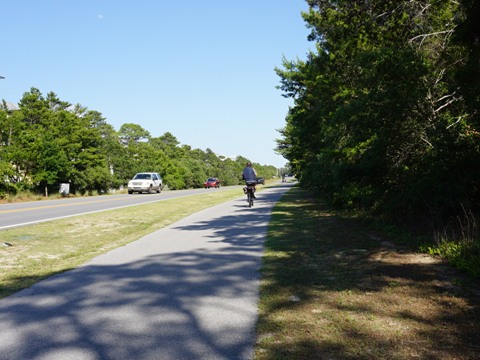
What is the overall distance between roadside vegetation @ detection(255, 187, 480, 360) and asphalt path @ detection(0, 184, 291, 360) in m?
0.32

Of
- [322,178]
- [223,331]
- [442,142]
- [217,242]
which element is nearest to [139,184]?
[322,178]

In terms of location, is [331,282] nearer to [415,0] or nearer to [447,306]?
[447,306]

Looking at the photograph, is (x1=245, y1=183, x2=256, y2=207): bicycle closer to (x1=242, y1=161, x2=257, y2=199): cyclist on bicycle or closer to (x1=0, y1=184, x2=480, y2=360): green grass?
(x1=242, y1=161, x2=257, y2=199): cyclist on bicycle

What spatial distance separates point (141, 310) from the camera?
4348mm

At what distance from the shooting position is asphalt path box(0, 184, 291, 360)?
11.1 ft

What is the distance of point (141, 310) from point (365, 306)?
245 centimetres

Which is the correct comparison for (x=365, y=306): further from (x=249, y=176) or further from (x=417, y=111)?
(x=249, y=176)

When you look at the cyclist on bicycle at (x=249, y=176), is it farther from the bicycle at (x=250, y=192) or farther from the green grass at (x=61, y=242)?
the green grass at (x=61, y=242)

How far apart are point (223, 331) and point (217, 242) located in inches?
200

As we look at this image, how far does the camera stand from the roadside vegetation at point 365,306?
3334 mm

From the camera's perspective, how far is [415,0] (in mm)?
8859

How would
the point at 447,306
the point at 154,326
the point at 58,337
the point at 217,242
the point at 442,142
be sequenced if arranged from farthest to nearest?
the point at 217,242 < the point at 442,142 < the point at 447,306 < the point at 154,326 < the point at 58,337

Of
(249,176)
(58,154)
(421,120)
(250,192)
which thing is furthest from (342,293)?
(58,154)

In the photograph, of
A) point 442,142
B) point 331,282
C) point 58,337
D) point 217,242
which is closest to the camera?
point 58,337
